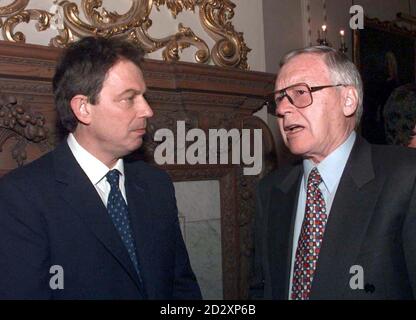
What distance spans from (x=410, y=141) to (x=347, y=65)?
65cm

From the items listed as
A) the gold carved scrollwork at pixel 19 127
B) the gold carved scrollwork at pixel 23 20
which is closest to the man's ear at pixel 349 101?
the gold carved scrollwork at pixel 19 127

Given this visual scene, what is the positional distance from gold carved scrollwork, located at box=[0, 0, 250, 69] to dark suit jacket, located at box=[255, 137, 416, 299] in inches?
58.6

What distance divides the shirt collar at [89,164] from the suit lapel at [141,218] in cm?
13

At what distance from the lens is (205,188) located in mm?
3334

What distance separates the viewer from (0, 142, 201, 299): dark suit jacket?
169 centimetres

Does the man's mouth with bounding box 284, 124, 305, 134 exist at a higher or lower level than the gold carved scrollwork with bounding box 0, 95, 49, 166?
lower

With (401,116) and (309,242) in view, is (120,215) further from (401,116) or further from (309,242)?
(401,116)

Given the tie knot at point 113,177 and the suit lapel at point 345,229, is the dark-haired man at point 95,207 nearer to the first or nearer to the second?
the tie knot at point 113,177

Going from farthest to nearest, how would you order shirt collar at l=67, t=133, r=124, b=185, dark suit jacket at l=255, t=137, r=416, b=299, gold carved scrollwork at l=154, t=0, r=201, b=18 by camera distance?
gold carved scrollwork at l=154, t=0, r=201, b=18, shirt collar at l=67, t=133, r=124, b=185, dark suit jacket at l=255, t=137, r=416, b=299

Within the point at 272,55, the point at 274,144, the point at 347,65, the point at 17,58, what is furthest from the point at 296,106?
the point at 272,55

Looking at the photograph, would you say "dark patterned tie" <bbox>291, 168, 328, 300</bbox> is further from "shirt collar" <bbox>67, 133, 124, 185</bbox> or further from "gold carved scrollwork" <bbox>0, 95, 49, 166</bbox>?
"gold carved scrollwork" <bbox>0, 95, 49, 166</bbox>

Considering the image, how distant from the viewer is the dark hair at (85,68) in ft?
6.60

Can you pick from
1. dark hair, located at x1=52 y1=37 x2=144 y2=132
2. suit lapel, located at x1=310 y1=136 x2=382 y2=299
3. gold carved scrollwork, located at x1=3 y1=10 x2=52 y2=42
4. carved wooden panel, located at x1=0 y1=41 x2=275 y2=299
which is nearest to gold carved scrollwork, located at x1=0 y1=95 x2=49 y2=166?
carved wooden panel, located at x1=0 y1=41 x2=275 y2=299

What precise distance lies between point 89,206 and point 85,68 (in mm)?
529
